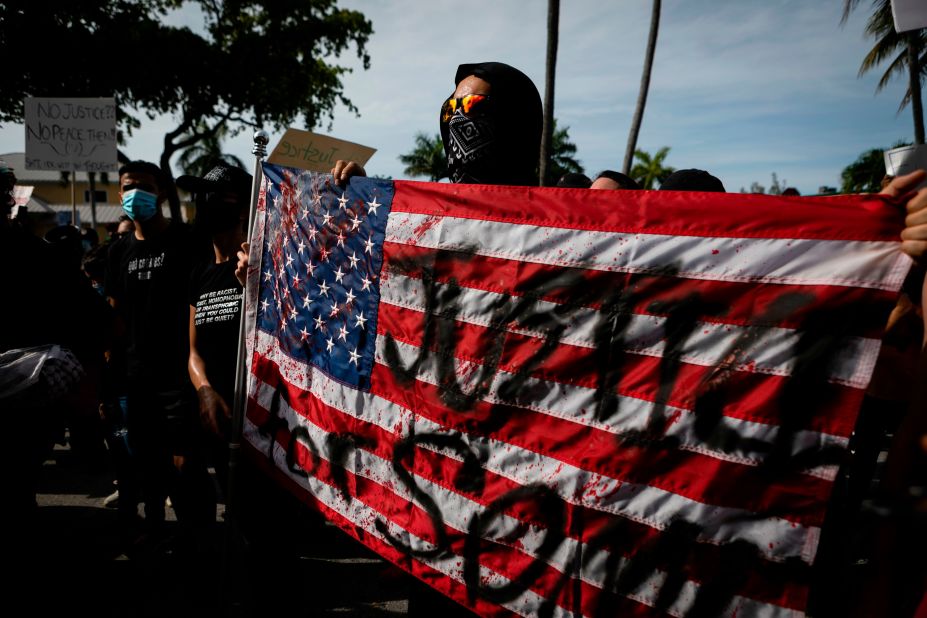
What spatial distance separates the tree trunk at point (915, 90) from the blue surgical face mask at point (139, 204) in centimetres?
1715

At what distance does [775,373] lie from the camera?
4.44 feet

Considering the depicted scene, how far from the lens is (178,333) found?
3.39m

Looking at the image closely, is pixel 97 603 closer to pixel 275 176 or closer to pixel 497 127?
Result: pixel 275 176

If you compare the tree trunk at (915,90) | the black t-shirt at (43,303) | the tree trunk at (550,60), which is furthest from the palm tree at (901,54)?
the black t-shirt at (43,303)

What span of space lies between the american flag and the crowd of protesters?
0.59ft

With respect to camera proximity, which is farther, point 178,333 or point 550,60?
point 550,60

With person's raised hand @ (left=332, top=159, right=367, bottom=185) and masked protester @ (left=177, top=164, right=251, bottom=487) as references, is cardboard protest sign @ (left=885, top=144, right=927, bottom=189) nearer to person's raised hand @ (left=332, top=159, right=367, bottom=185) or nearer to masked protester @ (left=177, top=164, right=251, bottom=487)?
person's raised hand @ (left=332, top=159, right=367, bottom=185)

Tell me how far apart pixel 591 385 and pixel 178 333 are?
2813 mm

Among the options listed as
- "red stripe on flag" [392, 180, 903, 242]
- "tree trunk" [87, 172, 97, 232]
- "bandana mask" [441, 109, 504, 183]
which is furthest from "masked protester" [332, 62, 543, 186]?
"tree trunk" [87, 172, 97, 232]

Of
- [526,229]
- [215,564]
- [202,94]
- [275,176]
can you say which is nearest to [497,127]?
[526,229]

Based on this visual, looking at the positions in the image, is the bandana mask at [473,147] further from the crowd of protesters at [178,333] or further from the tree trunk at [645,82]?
the tree trunk at [645,82]

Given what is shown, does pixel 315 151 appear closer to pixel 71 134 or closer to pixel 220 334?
pixel 220 334

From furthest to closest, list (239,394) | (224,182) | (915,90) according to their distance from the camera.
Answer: (915,90) → (224,182) → (239,394)

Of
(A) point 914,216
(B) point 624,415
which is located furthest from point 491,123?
(A) point 914,216
